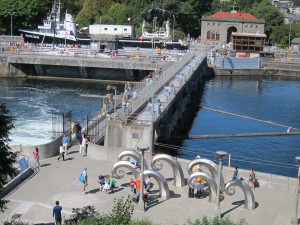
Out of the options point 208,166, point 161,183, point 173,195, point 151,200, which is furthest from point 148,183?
point 208,166

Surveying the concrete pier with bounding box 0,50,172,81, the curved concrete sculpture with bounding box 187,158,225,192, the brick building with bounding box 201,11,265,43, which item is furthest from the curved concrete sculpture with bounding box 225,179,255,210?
the brick building with bounding box 201,11,265,43

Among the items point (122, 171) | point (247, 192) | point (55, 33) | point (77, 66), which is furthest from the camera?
point (55, 33)

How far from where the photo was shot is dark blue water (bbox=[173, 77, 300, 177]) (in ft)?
120

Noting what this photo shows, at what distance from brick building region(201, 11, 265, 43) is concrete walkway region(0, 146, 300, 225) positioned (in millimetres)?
83989

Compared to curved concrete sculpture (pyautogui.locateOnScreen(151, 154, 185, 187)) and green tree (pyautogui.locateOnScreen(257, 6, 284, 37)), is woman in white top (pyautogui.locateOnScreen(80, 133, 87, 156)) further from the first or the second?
green tree (pyautogui.locateOnScreen(257, 6, 284, 37))

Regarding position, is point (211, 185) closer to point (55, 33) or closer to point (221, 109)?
point (221, 109)

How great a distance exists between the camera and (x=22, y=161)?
2491 cm

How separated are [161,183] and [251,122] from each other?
27774 mm

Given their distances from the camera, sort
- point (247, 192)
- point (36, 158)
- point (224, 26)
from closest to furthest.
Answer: point (247, 192) < point (36, 158) < point (224, 26)

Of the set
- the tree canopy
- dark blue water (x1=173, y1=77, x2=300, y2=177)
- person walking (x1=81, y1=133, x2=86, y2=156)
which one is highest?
the tree canopy

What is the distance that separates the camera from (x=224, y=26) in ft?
350

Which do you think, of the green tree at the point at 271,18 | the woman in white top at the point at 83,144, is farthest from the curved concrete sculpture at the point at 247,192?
the green tree at the point at 271,18

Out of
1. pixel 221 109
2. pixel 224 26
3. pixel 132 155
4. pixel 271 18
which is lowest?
pixel 221 109

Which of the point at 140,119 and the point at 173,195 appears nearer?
the point at 173,195
